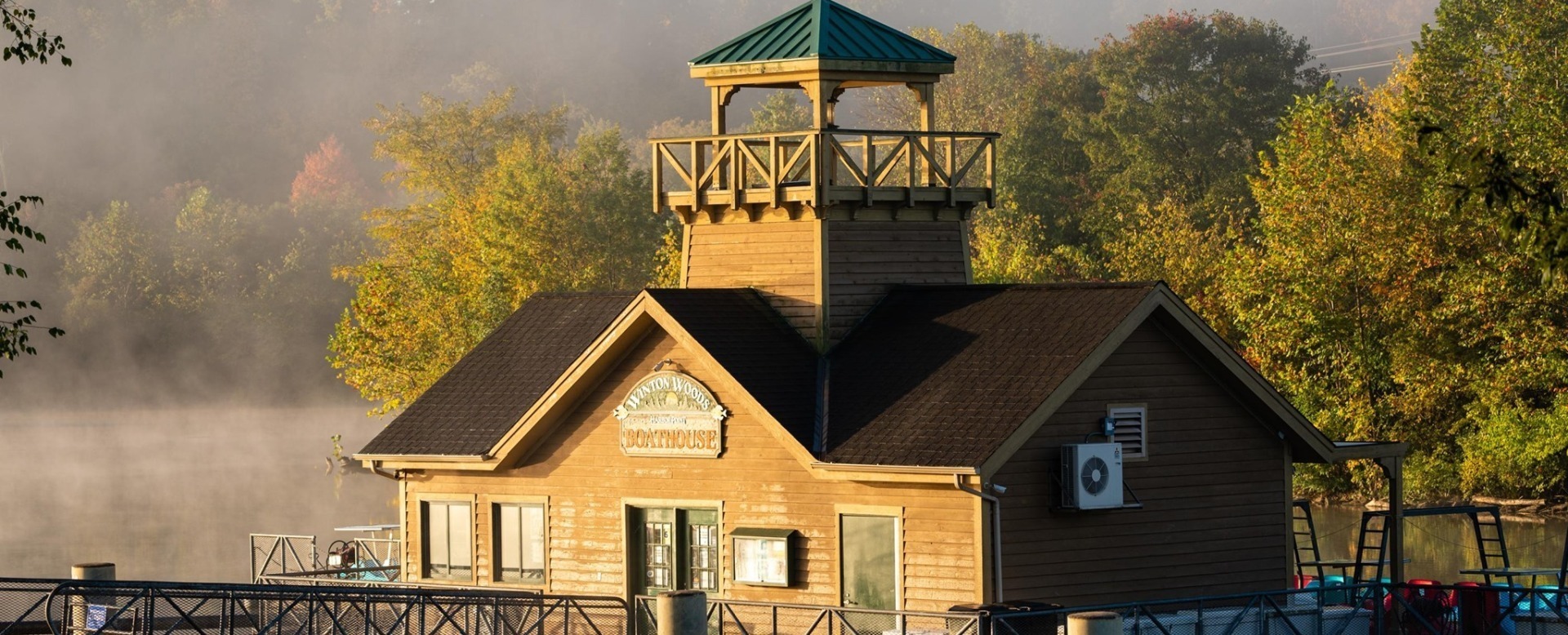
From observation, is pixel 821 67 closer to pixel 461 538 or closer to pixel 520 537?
pixel 520 537

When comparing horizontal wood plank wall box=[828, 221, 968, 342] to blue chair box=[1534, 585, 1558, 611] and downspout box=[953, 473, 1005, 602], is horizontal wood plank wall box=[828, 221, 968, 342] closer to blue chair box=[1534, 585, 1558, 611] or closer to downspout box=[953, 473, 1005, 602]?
downspout box=[953, 473, 1005, 602]

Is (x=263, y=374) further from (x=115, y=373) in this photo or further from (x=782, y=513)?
(x=782, y=513)

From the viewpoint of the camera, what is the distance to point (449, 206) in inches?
3489

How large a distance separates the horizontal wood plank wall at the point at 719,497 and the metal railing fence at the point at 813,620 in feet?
1.03

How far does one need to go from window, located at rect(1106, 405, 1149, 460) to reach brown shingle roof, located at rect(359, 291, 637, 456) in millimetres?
8052

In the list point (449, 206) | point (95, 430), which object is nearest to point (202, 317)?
point (95, 430)

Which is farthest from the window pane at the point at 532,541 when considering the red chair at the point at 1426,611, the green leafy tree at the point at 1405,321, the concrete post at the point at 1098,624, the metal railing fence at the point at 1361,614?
the green leafy tree at the point at 1405,321

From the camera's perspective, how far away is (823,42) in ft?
108

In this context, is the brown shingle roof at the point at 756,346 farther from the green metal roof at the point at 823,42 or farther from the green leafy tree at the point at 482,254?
the green leafy tree at the point at 482,254

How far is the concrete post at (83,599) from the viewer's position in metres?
28.7

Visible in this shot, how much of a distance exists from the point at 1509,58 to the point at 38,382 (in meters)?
113

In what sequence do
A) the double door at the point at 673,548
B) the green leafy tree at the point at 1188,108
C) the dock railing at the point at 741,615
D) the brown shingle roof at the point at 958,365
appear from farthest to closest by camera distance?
the green leafy tree at the point at 1188,108 → the double door at the point at 673,548 → the brown shingle roof at the point at 958,365 → the dock railing at the point at 741,615

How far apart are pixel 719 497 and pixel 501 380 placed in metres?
5.14

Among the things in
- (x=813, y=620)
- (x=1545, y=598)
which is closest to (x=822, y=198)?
(x=813, y=620)
